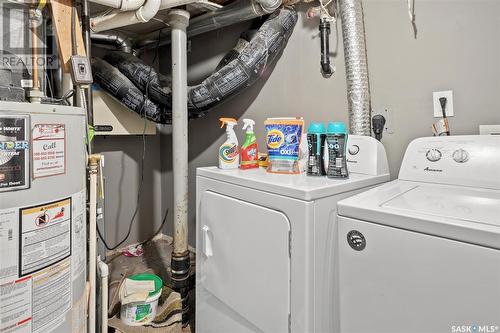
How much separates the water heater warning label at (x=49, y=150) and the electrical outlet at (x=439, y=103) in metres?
1.70

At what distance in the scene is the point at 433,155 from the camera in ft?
4.05

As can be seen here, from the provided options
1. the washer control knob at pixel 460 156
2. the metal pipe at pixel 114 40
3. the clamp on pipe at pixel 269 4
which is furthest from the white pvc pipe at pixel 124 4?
the washer control knob at pixel 460 156

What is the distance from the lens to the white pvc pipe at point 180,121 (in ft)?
5.69

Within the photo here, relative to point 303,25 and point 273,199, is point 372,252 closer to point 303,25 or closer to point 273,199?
point 273,199

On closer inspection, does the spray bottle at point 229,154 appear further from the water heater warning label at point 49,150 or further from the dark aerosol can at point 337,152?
the water heater warning label at point 49,150

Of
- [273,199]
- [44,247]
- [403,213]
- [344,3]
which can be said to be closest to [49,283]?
[44,247]

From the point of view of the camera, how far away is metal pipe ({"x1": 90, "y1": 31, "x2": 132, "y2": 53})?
222 centimetres

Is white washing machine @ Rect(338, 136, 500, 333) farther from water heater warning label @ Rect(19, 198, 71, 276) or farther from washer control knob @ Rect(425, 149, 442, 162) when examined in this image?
water heater warning label @ Rect(19, 198, 71, 276)

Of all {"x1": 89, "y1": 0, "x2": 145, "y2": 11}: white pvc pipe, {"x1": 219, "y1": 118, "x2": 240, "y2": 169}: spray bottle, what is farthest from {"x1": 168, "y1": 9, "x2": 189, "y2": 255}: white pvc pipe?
{"x1": 219, "y1": 118, "x2": 240, "y2": 169}: spray bottle

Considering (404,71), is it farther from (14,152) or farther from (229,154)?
(14,152)

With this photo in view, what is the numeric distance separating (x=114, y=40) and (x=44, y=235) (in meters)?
1.86

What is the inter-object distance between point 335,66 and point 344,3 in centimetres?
34

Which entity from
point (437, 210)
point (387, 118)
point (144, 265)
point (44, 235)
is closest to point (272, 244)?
point (437, 210)

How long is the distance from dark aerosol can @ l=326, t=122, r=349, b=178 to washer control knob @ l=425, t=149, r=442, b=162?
1.25 ft
